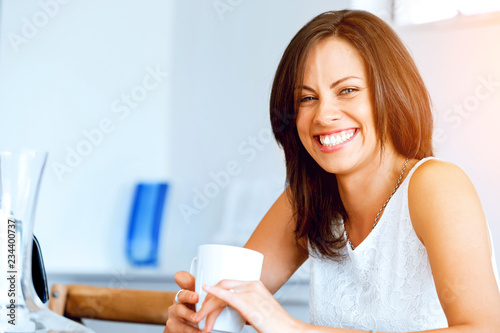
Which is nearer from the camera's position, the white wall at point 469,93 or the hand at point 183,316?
the hand at point 183,316

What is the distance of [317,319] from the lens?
122cm

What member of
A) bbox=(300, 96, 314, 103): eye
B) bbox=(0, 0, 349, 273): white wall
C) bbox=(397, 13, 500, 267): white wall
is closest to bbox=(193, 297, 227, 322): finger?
bbox=(300, 96, 314, 103): eye

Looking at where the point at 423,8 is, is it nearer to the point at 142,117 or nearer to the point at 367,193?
the point at 367,193

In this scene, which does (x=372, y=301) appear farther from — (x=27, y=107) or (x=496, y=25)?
(x=27, y=107)

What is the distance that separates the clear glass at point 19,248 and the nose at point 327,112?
65 centimetres

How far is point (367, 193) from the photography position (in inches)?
46.5


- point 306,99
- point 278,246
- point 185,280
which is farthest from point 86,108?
point 185,280

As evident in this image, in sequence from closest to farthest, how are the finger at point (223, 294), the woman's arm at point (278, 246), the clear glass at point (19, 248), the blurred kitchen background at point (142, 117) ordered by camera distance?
the clear glass at point (19, 248), the finger at point (223, 294), the woman's arm at point (278, 246), the blurred kitchen background at point (142, 117)

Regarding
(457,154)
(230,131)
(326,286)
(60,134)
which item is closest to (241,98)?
(230,131)

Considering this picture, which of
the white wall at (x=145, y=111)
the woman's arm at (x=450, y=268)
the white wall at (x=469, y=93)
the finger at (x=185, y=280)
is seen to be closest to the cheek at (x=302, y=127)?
the woman's arm at (x=450, y=268)

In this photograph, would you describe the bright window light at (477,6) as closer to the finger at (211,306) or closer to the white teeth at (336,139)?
the white teeth at (336,139)

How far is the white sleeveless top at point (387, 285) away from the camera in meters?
1.07

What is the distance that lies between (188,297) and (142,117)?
1678 mm

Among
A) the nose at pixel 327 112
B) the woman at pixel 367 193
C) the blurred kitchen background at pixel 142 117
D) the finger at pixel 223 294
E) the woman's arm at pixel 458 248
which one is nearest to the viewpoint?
the finger at pixel 223 294
